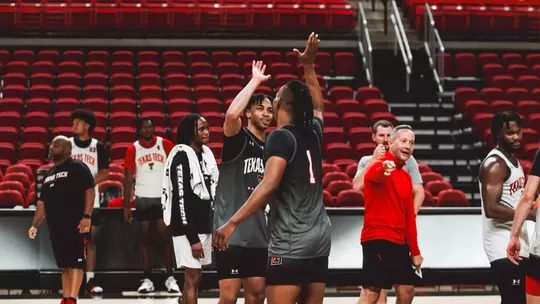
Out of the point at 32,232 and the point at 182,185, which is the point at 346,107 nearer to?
the point at 32,232

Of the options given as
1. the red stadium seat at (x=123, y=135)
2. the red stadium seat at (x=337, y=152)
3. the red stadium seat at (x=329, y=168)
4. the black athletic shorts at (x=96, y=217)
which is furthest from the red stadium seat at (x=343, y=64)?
the black athletic shorts at (x=96, y=217)

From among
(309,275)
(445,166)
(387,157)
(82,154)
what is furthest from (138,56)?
(309,275)

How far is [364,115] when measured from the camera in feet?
47.4

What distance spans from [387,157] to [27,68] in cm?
1200

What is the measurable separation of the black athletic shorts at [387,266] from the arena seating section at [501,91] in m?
6.64

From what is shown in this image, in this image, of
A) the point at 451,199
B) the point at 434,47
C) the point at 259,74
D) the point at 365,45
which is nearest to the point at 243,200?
the point at 259,74

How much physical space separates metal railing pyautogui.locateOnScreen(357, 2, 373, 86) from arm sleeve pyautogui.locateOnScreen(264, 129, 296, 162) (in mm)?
12108

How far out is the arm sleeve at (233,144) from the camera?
5788mm

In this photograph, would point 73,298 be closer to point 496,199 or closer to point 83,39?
point 496,199

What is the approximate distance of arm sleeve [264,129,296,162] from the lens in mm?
4582

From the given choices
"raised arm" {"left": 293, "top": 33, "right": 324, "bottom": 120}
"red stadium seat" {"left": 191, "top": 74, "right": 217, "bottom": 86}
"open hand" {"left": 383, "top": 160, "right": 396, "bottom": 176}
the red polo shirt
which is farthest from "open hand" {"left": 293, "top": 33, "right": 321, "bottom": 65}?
"red stadium seat" {"left": 191, "top": 74, "right": 217, "bottom": 86}

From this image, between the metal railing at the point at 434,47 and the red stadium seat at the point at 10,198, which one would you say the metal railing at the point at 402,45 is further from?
the red stadium seat at the point at 10,198

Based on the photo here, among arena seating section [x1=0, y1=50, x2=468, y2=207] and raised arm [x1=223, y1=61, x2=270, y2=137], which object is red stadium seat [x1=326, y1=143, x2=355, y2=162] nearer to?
arena seating section [x1=0, y1=50, x2=468, y2=207]

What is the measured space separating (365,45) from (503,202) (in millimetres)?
12468
